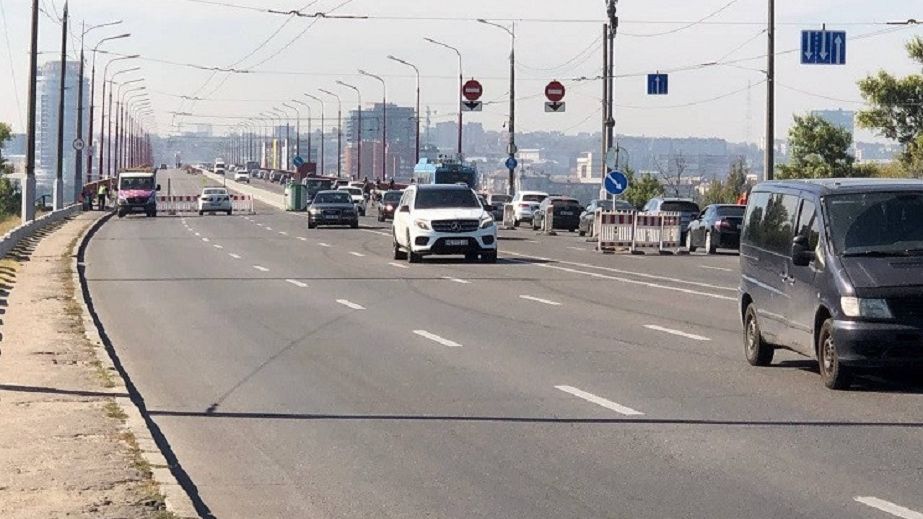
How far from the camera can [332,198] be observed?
6838 centimetres

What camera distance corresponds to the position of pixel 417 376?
16375 millimetres

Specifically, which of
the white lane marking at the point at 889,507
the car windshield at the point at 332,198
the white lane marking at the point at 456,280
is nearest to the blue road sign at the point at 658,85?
the car windshield at the point at 332,198

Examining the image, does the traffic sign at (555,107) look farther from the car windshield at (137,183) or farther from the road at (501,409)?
the road at (501,409)

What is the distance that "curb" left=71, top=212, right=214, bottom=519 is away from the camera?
9.54 meters

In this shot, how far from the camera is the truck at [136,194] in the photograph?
8538cm

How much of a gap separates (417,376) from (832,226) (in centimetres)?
390

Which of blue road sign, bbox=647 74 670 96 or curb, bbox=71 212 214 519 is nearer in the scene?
curb, bbox=71 212 214 519

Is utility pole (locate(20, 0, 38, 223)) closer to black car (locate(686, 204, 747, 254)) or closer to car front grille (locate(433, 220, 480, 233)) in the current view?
car front grille (locate(433, 220, 480, 233))

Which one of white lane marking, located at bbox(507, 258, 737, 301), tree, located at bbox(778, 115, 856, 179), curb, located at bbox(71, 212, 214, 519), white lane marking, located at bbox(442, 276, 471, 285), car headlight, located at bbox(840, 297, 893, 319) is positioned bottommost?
curb, located at bbox(71, 212, 214, 519)

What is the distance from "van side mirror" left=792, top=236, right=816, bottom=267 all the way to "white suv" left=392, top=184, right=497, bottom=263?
23826mm

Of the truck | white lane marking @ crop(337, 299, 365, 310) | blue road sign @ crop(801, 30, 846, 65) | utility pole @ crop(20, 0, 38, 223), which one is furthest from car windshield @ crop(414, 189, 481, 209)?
the truck

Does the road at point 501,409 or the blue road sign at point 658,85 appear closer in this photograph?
the road at point 501,409

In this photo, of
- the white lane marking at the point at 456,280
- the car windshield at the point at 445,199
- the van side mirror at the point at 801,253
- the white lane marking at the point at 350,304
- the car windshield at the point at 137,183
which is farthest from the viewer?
the car windshield at the point at 137,183

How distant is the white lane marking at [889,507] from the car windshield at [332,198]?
58279 mm
